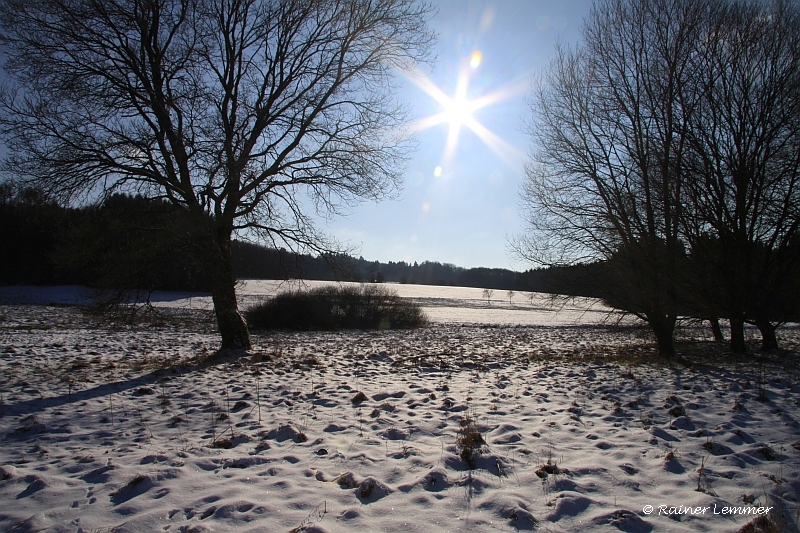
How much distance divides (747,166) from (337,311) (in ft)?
67.5

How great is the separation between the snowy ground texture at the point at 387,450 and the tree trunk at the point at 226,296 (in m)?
2.18

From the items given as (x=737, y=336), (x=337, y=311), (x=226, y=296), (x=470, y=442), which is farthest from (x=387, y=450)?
(x=337, y=311)

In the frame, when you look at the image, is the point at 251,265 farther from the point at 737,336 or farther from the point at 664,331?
the point at 737,336

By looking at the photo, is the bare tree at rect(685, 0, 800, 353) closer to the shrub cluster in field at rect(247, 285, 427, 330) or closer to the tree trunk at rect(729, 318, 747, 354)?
the tree trunk at rect(729, 318, 747, 354)

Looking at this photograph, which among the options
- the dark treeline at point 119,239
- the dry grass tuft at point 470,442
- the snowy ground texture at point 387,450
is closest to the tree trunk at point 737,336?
the snowy ground texture at point 387,450

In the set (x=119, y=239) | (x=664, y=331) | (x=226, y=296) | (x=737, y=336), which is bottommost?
(x=737, y=336)

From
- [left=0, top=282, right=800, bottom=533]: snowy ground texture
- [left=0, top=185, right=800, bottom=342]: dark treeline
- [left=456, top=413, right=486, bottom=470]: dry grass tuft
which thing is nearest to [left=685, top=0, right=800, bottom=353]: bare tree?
[left=0, top=185, right=800, bottom=342]: dark treeline

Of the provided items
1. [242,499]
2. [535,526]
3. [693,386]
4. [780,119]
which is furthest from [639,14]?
[242,499]

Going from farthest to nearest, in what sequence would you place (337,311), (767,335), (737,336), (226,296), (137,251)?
(337,311) < (767,335) < (737,336) < (226,296) < (137,251)

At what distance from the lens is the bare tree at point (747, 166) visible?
1097 centimetres

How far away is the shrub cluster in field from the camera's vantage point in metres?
23.5

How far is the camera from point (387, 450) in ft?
14.4

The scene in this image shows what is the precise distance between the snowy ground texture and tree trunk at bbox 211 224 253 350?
2.18 meters

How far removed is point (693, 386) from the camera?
7.12m
